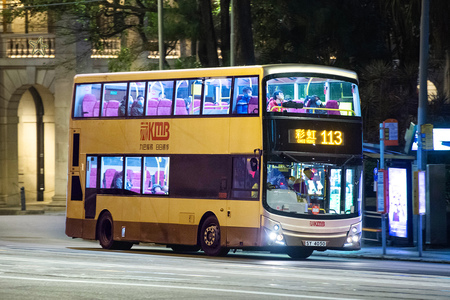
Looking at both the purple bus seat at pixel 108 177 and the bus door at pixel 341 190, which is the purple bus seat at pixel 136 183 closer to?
the purple bus seat at pixel 108 177

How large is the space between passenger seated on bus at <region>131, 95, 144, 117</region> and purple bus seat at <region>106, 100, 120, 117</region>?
522 millimetres

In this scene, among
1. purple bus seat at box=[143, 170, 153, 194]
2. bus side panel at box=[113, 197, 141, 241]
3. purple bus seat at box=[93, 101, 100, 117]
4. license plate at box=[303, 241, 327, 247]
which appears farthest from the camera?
purple bus seat at box=[93, 101, 100, 117]

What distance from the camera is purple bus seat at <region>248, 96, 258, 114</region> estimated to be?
20.9m

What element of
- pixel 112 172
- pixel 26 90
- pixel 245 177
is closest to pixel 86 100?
pixel 112 172

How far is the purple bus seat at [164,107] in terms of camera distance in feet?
74.6

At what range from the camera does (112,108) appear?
78.9 ft

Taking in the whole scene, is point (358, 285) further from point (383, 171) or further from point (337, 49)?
point (337, 49)

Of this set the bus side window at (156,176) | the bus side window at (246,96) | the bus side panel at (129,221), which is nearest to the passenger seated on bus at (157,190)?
the bus side window at (156,176)

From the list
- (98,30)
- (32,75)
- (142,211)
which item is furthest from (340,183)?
(32,75)

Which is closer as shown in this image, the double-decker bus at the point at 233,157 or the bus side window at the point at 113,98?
the double-decker bus at the point at 233,157

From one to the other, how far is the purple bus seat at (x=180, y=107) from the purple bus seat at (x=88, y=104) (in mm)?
2731

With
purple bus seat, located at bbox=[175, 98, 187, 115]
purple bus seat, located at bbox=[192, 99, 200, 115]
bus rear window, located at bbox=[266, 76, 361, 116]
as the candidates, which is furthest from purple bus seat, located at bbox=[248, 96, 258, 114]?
purple bus seat, located at bbox=[175, 98, 187, 115]

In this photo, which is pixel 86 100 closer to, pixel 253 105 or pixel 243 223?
pixel 253 105

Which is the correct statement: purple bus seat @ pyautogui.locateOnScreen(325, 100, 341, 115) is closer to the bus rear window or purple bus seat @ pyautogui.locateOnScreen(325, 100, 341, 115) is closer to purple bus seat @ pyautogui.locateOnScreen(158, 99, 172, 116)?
the bus rear window
